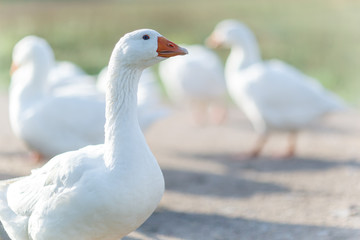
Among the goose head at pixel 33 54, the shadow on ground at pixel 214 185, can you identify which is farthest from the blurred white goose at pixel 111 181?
the goose head at pixel 33 54

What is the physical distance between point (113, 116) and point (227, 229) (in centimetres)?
197

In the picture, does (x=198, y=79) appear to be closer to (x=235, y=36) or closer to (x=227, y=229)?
(x=235, y=36)

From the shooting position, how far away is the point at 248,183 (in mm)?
6340

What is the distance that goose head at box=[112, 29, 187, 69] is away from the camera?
3.40 m

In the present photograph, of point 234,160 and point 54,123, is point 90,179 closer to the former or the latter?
point 54,123

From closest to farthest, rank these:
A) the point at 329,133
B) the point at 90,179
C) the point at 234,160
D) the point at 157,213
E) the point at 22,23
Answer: the point at 90,179 → the point at 157,213 → the point at 234,160 → the point at 329,133 → the point at 22,23

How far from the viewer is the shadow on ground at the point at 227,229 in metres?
4.58

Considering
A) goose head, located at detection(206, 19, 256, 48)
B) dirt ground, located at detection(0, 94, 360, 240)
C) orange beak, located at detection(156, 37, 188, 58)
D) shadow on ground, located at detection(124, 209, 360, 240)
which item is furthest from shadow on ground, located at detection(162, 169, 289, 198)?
orange beak, located at detection(156, 37, 188, 58)

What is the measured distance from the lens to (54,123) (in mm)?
5641

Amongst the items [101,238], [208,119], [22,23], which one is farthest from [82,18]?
[101,238]

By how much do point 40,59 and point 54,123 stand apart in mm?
1050

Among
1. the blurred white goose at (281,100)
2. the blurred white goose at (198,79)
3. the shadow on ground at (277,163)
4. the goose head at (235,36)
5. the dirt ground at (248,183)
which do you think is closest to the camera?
the dirt ground at (248,183)

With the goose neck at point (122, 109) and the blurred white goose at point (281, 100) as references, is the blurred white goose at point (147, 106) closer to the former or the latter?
the blurred white goose at point (281, 100)

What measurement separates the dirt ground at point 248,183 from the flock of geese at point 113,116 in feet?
1.94
